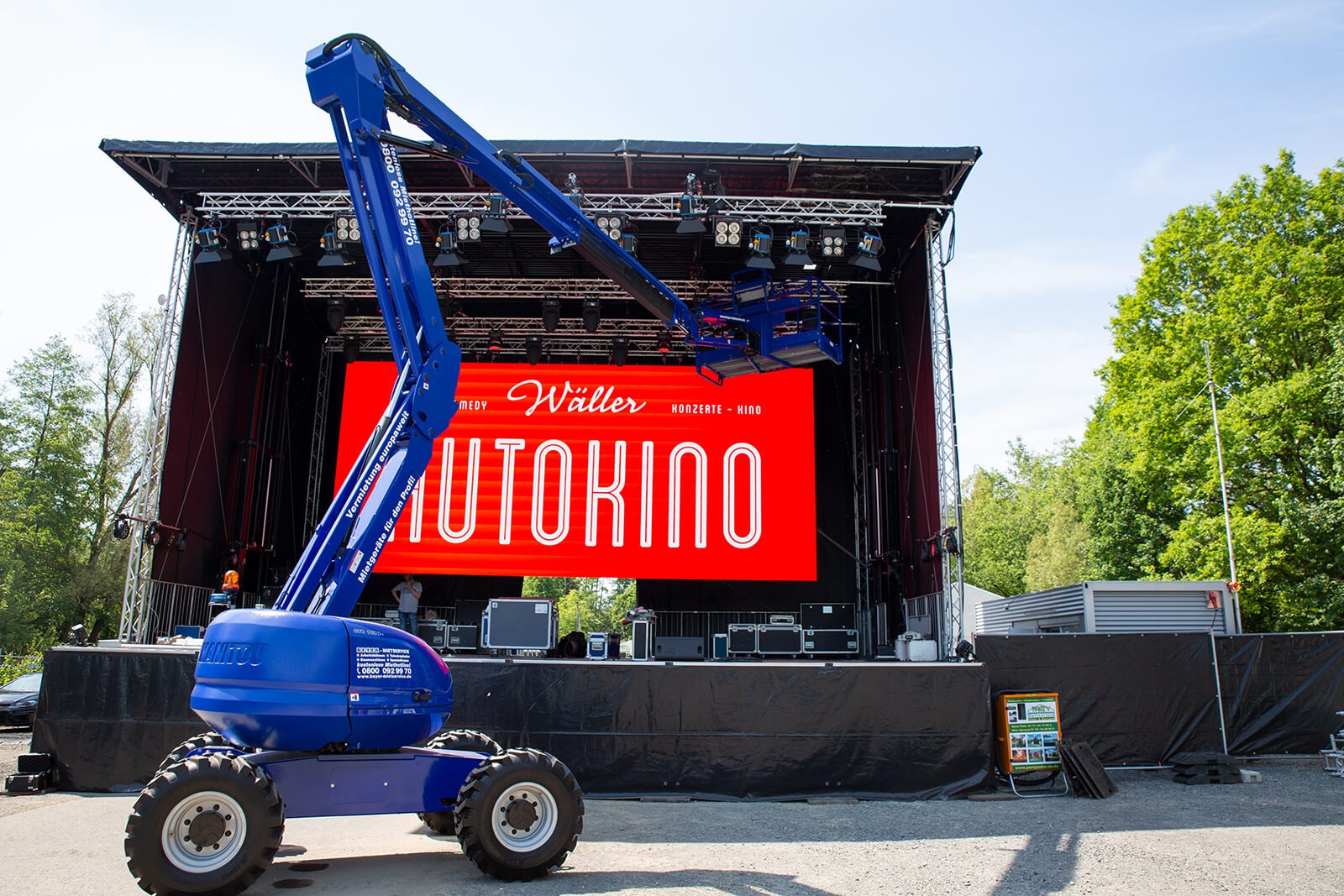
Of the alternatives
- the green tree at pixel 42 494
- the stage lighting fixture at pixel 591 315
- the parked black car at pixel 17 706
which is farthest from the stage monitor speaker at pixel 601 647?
the green tree at pixel 42 494

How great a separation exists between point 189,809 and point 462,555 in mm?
11649

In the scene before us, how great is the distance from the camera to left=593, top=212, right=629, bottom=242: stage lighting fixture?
13.2 meters

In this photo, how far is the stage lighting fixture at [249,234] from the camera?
1366 cm

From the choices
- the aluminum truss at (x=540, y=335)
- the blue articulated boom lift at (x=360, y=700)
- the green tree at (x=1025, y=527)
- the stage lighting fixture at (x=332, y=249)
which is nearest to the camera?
the blue articulated boom lift at (x=360, y=700)

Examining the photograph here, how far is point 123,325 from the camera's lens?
2931 centimetres

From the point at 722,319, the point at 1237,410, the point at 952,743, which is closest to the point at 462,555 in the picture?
the point at 722,319

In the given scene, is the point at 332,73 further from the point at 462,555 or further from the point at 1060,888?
the point at 462,555

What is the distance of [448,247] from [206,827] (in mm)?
9864

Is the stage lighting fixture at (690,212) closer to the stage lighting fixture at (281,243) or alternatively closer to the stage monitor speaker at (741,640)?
the stage lighting fixture at (281,243)

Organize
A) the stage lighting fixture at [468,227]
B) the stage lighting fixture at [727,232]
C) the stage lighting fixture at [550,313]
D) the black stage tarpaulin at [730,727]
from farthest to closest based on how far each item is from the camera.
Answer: the stage lighting fixture at [550,313]
the stage lighting fixture at [468,227]
the stage lighting fixture at [727,232]
the black stage tarpaulin at [730,727]

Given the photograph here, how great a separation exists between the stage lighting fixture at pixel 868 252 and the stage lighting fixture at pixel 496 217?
17.5 feet

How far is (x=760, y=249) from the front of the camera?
1353cm

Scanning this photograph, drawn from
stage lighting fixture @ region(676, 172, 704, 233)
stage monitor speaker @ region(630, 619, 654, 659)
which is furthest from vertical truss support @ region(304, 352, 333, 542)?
stage lighting fixture @ region(676, 172, 704, 233)

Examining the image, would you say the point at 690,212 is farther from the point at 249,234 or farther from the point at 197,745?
the point at 197,745
